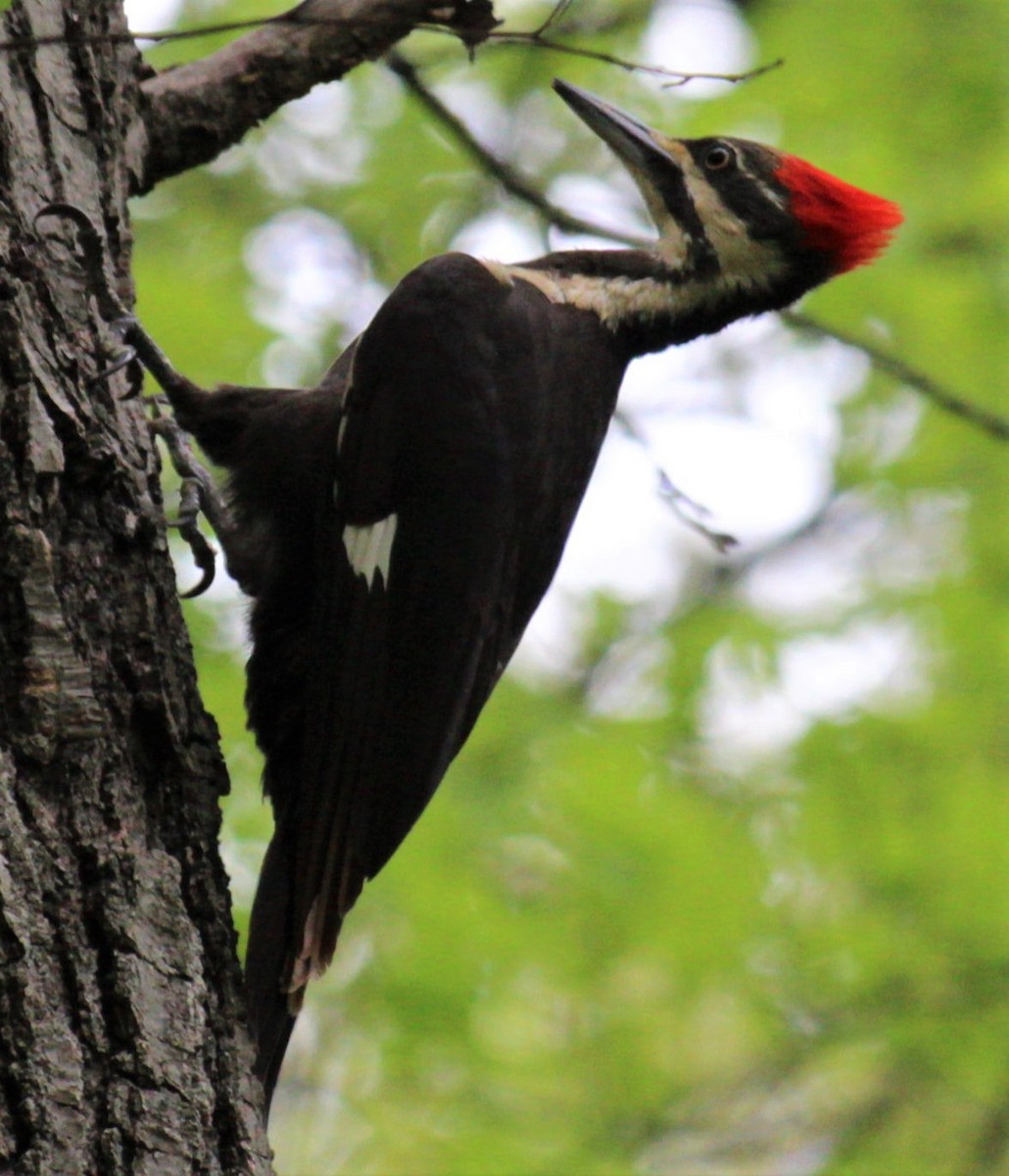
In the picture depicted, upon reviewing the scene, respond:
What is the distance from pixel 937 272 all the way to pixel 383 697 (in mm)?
3344

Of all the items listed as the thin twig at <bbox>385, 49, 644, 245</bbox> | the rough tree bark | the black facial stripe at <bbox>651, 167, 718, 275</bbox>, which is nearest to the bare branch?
the rough tree bark

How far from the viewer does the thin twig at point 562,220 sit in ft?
10.2

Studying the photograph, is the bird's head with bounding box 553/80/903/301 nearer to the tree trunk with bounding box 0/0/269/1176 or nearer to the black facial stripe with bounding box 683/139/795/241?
the black facial stripe with bounding box 683/139/795/241

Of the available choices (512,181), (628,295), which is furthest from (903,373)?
(512,181)

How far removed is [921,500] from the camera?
18.6ft

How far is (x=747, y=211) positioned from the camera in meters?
3.30

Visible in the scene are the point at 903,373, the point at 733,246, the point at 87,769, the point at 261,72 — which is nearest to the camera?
the point at 87,769

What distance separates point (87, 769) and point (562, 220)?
6.36ft

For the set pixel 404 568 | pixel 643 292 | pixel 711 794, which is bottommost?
pixel 711 794

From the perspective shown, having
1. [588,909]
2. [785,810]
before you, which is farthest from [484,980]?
[785,810]

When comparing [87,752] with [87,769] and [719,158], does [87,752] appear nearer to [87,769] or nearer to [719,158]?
[87,769]

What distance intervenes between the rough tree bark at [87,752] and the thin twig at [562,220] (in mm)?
907

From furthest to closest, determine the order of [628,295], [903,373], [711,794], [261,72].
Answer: [711,794]
[903,373]
[628,295]
[261,72]

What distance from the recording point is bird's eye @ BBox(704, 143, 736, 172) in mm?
3332
